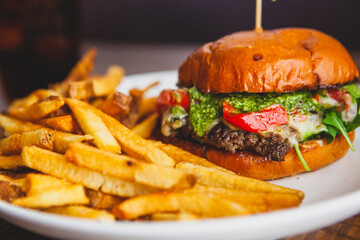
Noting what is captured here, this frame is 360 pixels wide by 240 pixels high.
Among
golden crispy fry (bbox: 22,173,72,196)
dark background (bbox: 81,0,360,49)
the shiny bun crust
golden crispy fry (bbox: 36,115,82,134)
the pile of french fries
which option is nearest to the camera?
the pile of french fries

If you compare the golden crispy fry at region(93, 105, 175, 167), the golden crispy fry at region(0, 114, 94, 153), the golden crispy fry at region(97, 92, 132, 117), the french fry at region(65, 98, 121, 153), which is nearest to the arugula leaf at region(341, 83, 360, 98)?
the golden crispy fry at region(93, 105, 175, 167)

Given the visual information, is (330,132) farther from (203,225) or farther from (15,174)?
(15,174)

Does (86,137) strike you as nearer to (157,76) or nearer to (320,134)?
(320,134)

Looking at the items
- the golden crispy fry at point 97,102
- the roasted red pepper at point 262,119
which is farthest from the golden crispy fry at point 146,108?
the roasted red pepper at point 262,119

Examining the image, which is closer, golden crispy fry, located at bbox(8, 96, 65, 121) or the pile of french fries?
the pile of french fries

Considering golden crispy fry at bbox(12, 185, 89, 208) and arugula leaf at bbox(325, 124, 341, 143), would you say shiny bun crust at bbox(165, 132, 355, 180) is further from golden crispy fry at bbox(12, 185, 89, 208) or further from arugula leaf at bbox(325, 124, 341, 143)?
golden crispy fry at bbox(12, 185, 89, 208)

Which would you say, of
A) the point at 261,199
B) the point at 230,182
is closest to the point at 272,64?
the point at 230,182

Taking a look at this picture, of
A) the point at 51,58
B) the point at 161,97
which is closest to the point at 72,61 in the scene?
the point at 51,58
